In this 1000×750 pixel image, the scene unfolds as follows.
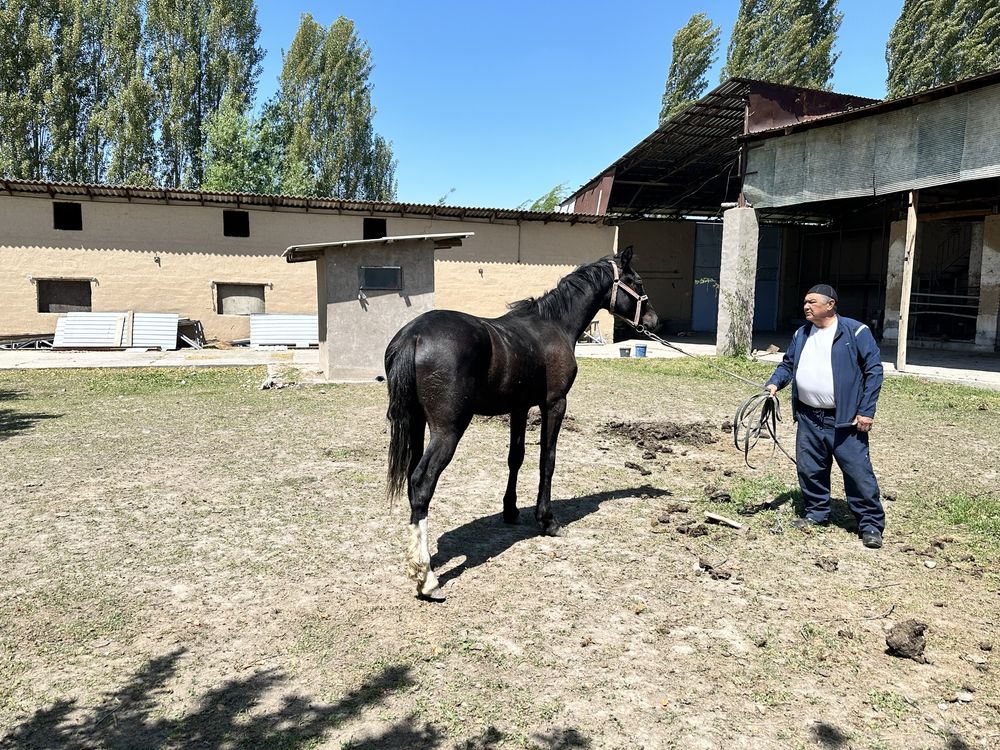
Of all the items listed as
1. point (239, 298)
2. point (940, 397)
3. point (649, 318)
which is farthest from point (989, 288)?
point (239, 298)

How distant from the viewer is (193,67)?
27.6 meters

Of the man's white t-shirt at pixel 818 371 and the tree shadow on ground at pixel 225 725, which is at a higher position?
the man's white t-shirt at pixel 818 371

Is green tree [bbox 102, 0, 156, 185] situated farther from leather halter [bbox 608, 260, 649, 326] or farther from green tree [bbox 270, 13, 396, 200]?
leather halter [bbox 608, 260, 649, 326]

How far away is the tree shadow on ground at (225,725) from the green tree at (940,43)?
29.5 meters

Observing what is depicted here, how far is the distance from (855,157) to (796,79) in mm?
19270

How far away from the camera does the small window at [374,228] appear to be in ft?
65.2

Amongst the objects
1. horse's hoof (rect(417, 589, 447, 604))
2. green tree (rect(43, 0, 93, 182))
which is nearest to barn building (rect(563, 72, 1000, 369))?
horse's hoof (rect(417, 589, 447, 604))

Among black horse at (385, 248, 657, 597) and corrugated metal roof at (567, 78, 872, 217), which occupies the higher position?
corrugated metal roof at (567, 78, 872, 217)

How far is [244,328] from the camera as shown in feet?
62.8

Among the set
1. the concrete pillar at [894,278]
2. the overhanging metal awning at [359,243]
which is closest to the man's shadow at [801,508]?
the overhanging metal awning at [359,243]

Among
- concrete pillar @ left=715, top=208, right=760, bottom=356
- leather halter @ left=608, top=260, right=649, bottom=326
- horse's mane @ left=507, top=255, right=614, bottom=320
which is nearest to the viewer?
horse's mane @ left=507, top=255, right=614, bottom=320

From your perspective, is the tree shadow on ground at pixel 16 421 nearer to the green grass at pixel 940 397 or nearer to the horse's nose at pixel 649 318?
the horse's nose at pixel 649 318

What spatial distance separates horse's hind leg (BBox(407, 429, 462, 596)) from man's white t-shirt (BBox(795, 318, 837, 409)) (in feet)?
8.51

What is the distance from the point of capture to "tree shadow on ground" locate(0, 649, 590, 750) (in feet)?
7.54
